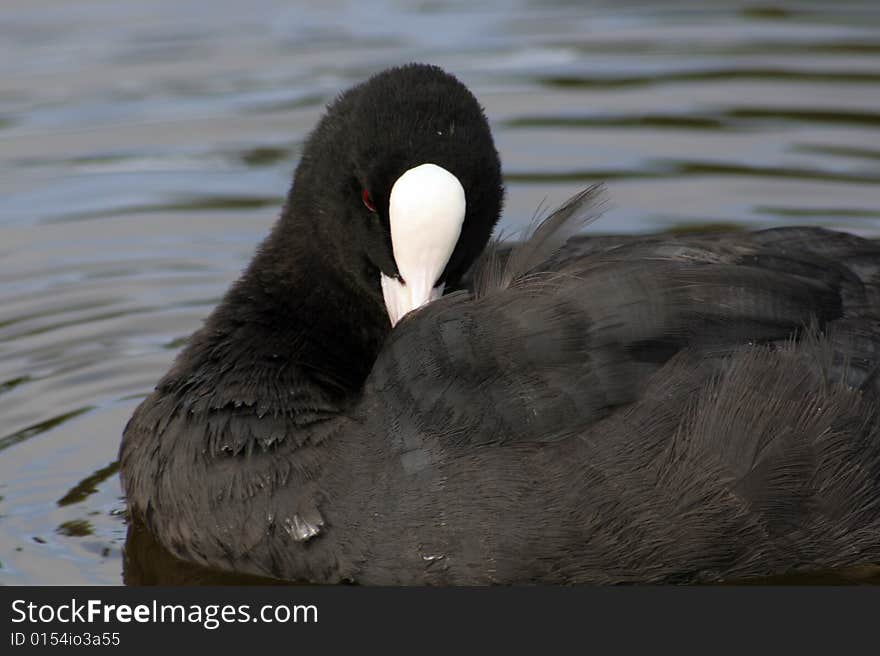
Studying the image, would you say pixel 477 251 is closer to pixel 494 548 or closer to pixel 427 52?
pixel 494 548

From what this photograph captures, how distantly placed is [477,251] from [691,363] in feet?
2.31

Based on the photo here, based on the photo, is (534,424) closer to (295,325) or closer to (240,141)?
(295,325)

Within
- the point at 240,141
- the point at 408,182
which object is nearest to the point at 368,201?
the point at 408,182

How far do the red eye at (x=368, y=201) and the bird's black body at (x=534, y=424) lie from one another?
0.14ft

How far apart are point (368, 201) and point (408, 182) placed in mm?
249

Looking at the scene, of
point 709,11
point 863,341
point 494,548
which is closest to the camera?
point 494,548

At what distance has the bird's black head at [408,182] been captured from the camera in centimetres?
473

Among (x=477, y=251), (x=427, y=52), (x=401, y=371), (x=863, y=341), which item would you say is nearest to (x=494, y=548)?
(x=401, y=371)

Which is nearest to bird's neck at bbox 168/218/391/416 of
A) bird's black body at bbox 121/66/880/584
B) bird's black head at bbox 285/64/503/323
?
bird's black body at bbox 121/66/880/584

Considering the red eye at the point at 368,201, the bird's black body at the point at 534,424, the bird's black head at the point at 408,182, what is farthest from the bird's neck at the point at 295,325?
the red eye at the point at 368,201

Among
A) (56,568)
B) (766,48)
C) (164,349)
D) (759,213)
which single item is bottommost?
(56,568)

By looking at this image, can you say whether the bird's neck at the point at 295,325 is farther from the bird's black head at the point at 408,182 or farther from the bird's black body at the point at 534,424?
the bird's black head at the point at 408,182

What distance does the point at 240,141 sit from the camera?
8578 mm

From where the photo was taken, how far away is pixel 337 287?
17.3 feet
